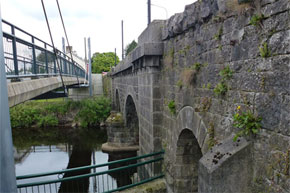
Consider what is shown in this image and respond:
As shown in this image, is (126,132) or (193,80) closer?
(193,80)

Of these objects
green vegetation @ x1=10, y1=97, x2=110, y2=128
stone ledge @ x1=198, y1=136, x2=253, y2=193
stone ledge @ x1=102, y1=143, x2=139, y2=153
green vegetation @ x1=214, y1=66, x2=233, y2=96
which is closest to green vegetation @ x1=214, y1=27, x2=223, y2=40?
green vegetation @ x1=214, y1=66, x2=233, y2=96

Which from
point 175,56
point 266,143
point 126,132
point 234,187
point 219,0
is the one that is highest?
point 219,0

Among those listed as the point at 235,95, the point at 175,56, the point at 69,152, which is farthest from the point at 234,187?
the point at 69,152

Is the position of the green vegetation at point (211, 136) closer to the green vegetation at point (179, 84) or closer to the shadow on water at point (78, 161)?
the green vegetation at point (179, 84)

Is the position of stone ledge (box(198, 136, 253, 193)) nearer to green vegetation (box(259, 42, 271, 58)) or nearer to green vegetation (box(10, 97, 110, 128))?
green vegetation (box(259, 42, 271, 58))

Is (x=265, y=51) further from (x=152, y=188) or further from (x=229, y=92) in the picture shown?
(x=152, y=188)

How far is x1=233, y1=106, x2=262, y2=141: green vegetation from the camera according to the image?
2.18 meters

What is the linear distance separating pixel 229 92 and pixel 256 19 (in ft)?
2.79

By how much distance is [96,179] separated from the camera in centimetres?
1141

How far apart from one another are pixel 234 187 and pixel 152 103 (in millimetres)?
3291

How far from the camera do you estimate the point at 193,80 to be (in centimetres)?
359

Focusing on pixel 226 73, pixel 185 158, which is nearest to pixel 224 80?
pixel 226 73

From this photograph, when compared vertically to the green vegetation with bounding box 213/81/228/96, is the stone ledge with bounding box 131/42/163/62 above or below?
above

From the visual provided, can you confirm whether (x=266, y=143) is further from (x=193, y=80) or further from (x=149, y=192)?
(x=149, y=192)
